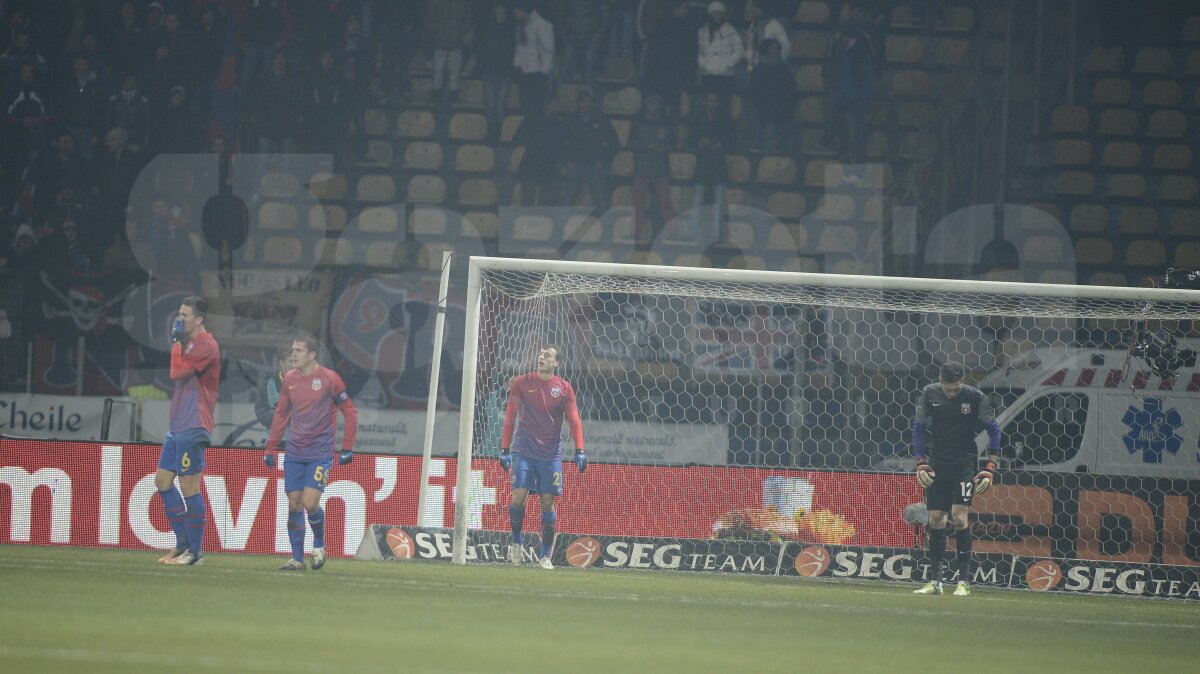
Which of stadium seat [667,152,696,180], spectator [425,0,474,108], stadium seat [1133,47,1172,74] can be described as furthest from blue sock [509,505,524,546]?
stadium seat [1133,47,1172,74]

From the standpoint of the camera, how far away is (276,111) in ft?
58.0

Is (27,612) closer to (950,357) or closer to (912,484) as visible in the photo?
(912,484)

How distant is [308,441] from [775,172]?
964 centimetres

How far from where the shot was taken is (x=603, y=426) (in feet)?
49.8

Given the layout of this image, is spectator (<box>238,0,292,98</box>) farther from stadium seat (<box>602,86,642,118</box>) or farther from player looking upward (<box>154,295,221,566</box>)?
player looking upward (<box>154,295,221,566</box>)

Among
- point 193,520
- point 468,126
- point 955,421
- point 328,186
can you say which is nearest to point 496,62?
point 468,126

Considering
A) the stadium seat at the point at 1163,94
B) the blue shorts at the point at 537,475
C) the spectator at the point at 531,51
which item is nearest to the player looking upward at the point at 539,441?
the blue shorts at the point at 537,475

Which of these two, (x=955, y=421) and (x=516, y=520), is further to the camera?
(x=516, y=520)

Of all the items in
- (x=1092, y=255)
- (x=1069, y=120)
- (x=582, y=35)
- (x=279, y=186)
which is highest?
(x=582, y=35)

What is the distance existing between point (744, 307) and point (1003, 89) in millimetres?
4540

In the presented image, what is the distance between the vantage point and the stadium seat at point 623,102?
1847 cm

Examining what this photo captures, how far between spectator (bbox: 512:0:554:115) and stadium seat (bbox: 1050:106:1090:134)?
6.62 metres

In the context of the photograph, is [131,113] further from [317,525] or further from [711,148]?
[317,525]

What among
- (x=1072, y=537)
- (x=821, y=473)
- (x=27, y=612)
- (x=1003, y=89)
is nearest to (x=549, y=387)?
(x=821, y=473)
